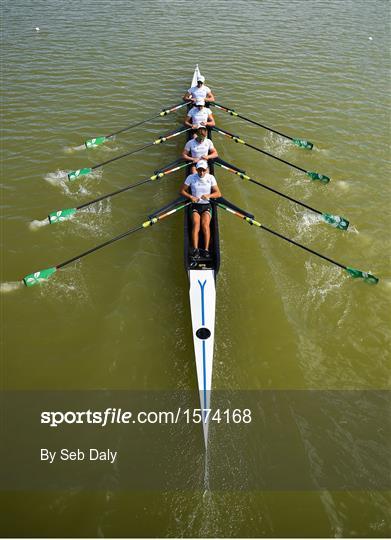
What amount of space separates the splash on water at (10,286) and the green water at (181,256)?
41 mm

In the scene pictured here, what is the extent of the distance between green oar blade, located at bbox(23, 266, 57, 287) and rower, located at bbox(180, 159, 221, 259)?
346 cm

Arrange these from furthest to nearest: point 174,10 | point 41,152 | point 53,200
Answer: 1. point 174,10
2. point 41,152
3. point 53,200

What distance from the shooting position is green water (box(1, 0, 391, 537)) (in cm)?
645

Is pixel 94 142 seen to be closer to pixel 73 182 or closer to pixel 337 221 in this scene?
pixel 73 182

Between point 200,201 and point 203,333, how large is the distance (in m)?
3.96

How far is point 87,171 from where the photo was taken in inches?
505

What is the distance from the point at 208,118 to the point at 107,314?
884 cm

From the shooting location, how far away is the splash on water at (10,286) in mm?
9805

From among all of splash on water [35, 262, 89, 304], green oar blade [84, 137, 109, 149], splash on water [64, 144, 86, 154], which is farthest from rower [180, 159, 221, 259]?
splash on water [64, 144, 86, 154]

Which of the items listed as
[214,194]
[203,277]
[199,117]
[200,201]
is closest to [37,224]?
[200,201]

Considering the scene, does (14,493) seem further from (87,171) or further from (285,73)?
(285,73)

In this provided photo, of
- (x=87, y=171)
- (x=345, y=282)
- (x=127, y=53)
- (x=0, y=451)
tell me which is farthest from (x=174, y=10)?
(x=0, y=451)

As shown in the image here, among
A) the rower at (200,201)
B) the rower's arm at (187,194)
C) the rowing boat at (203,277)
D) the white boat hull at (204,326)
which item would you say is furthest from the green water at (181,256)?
the rower's arm at (187,194)

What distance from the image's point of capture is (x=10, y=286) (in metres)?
9.90
